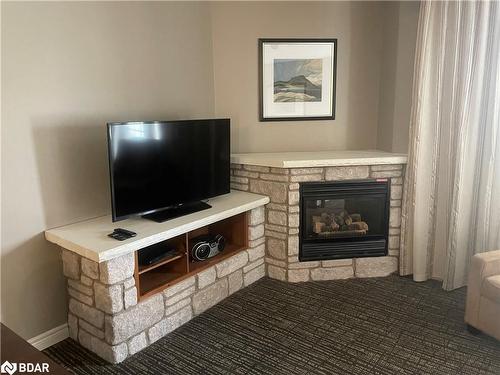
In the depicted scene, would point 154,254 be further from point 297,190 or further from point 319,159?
point 319,159

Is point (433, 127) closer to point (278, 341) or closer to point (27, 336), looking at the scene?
point (278, 341)

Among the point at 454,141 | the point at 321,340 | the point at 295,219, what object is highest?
the point at 454,141

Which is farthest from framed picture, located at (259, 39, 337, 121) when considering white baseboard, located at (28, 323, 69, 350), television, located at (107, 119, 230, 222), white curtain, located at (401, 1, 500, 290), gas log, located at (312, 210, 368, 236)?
white baseboard, located at (28, 323, 69, 350)

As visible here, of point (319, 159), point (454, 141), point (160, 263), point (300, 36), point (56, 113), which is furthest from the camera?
point (300, 36)

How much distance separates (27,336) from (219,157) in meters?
1.80

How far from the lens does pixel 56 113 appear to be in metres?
2.49

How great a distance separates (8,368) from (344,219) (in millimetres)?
2683

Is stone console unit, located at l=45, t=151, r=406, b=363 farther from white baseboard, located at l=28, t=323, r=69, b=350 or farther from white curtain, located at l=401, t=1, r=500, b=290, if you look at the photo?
white curtain, located at l=401, t=1, r=500, b=290

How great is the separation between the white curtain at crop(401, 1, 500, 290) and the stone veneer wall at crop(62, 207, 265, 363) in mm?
1862

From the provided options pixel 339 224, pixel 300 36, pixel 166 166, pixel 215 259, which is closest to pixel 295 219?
pixel 339 224

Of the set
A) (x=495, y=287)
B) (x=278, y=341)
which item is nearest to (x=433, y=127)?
(x=495, y=287)

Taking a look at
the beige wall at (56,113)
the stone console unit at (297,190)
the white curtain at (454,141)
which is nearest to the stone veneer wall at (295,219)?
the stone console unit at (297,190)

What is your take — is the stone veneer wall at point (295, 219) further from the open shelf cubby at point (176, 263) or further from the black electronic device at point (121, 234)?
the black electronic device at point (121, 234)

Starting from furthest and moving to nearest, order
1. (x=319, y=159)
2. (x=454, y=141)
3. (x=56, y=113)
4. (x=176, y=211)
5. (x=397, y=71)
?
(x=397, y=71)
(x=319, y=159)
(x=454, y=141)
(x=176, y=211)
(x=56, y=113)
